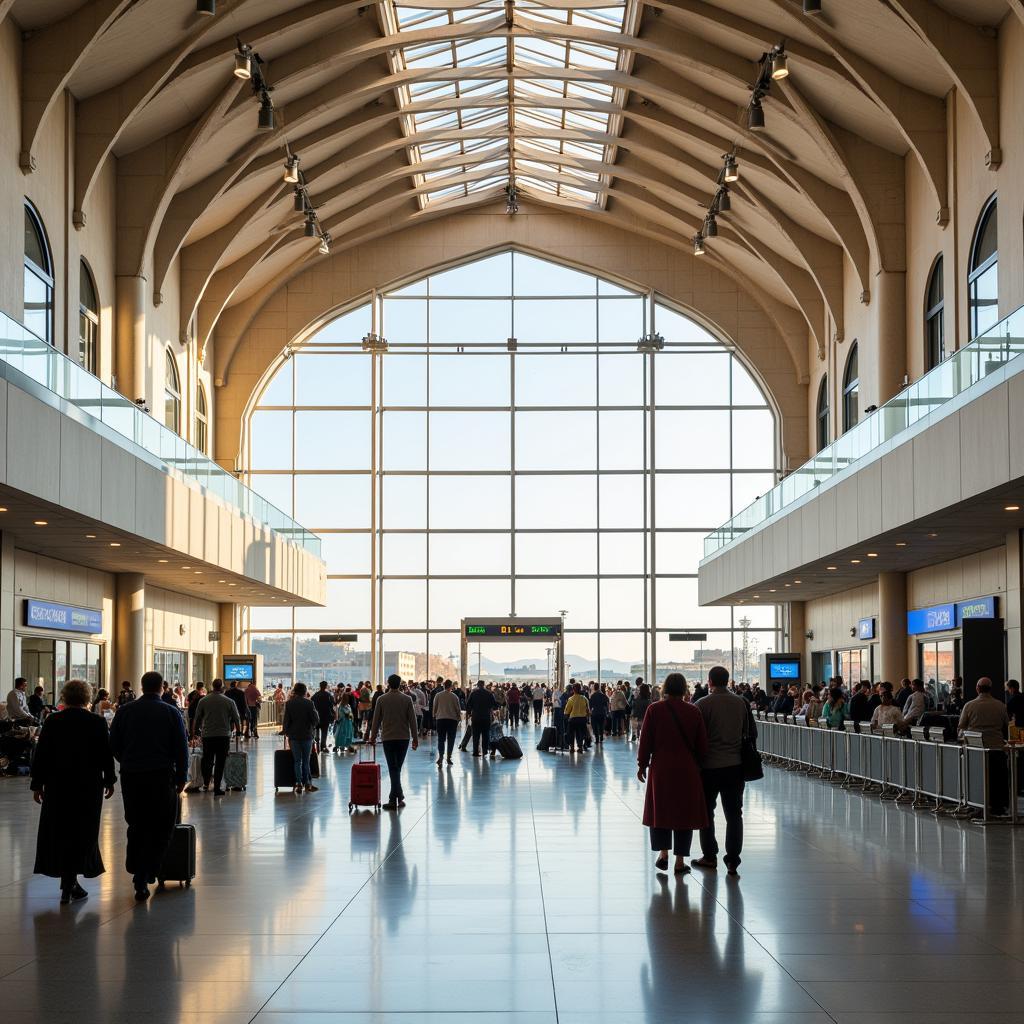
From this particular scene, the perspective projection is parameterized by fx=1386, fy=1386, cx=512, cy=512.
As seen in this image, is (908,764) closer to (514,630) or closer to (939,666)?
(939,666)

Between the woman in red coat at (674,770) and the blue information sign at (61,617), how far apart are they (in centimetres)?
1676

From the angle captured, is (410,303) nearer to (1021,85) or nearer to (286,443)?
(286,443)

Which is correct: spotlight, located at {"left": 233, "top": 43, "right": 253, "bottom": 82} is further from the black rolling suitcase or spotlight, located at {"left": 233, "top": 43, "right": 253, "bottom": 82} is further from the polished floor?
the black rolling suitcase

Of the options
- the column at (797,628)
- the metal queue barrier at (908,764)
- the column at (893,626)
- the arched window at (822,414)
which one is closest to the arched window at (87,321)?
the metal queue barrier at (908,764)

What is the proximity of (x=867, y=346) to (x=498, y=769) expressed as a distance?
16.7 meters

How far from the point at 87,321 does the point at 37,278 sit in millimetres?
3908

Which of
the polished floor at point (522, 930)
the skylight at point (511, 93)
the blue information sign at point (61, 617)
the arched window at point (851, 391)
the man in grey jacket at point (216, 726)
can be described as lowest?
the polished floor at point (522, 930)

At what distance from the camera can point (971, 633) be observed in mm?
19281

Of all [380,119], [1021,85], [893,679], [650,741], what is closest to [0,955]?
[650,741]

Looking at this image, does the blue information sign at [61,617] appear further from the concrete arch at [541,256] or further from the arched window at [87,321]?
the concrete arch at [541,256]

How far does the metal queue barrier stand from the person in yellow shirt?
4929 millimetres

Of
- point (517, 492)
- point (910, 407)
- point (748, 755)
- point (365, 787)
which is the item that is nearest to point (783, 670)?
point (517, 492)

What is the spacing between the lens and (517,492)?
4631 cm

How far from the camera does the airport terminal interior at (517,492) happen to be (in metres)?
8.73
